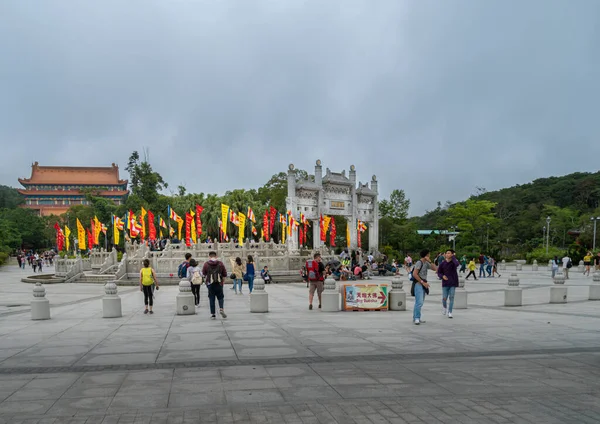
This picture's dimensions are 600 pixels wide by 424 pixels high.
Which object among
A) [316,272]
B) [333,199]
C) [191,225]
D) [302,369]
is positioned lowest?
[302,369]

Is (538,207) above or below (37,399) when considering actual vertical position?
above

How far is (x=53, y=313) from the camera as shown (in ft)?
47.4

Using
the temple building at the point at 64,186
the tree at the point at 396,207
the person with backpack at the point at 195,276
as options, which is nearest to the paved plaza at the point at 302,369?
the person with backpack at the point at 195,276

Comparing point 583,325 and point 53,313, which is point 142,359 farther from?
point 583,325

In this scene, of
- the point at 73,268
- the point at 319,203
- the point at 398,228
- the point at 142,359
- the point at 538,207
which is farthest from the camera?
the point at 538,207

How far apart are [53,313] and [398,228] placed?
55.4 m

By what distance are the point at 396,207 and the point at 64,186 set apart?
63305 mm

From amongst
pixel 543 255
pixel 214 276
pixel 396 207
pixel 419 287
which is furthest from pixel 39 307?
pixel 396 207

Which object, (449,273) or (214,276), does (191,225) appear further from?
(449,273)

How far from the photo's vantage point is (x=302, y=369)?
711 centimetres

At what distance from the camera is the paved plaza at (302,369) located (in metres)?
5.27

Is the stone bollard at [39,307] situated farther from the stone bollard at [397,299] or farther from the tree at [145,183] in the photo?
the tree at [145,183]

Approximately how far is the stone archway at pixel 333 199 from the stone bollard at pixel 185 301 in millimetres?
29188

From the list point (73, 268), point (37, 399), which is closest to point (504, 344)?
point (37, 399)
